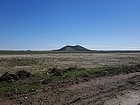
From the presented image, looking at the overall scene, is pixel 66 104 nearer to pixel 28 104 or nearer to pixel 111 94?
pixel 28 104

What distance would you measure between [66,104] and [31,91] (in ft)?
12.5

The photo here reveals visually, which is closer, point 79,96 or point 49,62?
point 79,96

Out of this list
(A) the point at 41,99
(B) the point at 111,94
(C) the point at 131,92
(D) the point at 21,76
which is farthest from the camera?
(D) the point at 21,76

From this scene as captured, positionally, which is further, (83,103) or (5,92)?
(5,92)

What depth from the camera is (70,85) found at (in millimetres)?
18062

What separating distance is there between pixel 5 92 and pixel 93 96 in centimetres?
501

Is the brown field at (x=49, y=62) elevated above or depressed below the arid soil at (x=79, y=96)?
above

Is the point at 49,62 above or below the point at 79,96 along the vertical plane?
above

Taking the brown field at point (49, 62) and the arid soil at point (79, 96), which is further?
the brown field at point (49, 62)

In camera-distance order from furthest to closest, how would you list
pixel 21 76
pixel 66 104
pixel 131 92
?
1. pixel 21 76
2. pixel 131 92
3. pixel 66 104

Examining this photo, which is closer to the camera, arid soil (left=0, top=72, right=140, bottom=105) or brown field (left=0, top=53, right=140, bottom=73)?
arid soil (left=0, top=72, right=140, bottom=105)

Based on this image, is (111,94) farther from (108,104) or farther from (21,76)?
(21,76)

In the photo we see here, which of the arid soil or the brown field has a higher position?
the brown field

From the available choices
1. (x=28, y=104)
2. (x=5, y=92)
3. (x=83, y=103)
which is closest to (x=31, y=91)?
(x=5, y=92)
